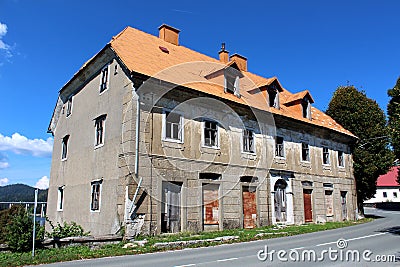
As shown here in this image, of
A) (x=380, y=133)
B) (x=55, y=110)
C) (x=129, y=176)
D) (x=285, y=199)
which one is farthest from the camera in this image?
(x=380, y=133)

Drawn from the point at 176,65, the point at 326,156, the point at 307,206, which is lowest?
the point at 307,206

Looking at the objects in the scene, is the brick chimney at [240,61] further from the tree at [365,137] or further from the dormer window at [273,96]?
the tree at [365,137]

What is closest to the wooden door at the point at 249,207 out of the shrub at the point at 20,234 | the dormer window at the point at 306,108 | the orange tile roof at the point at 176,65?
the orange tile roof at the point at 176,65

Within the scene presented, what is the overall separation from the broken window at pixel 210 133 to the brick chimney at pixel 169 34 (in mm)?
7852

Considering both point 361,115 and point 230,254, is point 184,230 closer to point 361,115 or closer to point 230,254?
point 230,254

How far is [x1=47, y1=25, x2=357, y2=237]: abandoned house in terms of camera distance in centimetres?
1526

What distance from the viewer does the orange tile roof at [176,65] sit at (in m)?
16.6

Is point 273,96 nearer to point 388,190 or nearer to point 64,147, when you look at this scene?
point 64,147

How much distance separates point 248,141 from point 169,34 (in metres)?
9.38

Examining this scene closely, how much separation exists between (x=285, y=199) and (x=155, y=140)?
10589 millimetres

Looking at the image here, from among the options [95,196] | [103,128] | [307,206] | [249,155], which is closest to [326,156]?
[307,206]

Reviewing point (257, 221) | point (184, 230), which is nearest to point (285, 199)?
point (257, 221)

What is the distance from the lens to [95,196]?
16844 millimetres

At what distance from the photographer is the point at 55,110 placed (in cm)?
Answer: 2402
